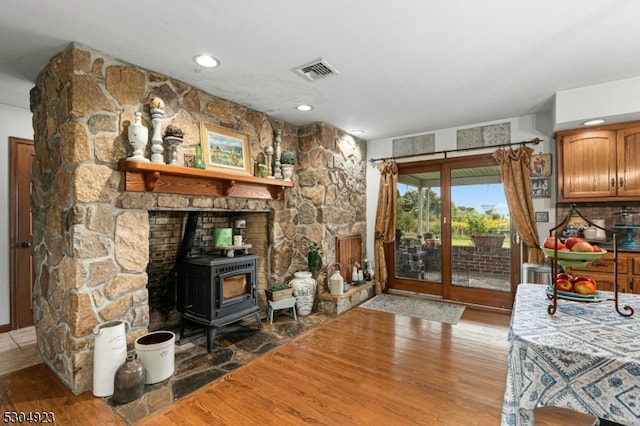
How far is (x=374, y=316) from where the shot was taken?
3.76 m

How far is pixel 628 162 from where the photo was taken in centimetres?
303

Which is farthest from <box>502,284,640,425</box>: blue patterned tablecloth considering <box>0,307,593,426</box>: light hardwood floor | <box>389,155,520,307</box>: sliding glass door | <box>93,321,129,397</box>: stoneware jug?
<box>389,155,520,307</box>: sliding glass door

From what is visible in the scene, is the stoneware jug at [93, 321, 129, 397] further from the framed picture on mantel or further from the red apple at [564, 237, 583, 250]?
the red apple at [564, 237, 583, 250]

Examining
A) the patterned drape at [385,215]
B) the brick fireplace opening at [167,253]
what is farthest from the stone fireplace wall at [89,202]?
the patterned drape at [385,215]

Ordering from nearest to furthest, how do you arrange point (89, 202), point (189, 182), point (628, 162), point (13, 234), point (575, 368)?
1. point (575, 368)
2. point (89, 202)
3. point (189, 182)
4. point (628, 162)
5. point (13, 234)

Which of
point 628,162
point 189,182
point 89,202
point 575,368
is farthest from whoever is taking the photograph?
point 628,162

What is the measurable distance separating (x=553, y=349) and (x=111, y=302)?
8.91 feet

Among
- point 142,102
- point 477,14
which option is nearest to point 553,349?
point 477,14

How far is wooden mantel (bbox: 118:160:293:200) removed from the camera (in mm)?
2350

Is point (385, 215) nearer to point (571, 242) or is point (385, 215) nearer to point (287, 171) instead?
point (287, 171)

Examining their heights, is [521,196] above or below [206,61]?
below

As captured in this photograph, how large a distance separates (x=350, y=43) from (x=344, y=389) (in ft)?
8.32

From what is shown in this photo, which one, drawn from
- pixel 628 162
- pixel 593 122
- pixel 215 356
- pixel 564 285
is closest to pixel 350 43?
pixel 564 285

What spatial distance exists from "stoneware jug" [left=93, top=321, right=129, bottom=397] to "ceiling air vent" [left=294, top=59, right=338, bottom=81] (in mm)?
2483
